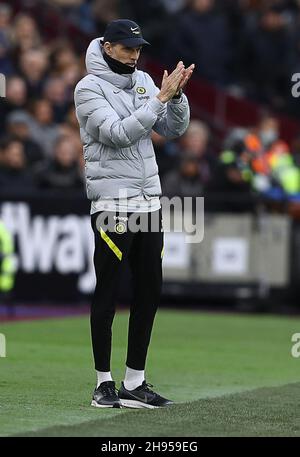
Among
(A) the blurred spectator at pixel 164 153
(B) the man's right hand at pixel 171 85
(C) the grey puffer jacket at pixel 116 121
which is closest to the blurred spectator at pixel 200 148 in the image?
(A) the blurred spectator at pixel 164 153

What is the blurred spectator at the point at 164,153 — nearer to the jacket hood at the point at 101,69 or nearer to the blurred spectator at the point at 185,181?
the blurred spectator at the point at 185,181

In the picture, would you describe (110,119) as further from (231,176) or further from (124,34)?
(231,176)

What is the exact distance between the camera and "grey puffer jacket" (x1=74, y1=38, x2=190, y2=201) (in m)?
7.74

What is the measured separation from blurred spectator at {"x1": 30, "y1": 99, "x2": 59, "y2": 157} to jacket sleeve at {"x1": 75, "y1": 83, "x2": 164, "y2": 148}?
9468 mm

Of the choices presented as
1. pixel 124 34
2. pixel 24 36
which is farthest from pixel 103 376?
pixel 24 36

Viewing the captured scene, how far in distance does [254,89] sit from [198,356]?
1101 centimetres

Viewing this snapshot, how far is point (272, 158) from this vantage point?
59.3 feet

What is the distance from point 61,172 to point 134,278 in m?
8.35

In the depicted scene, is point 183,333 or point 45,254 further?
point 45,254

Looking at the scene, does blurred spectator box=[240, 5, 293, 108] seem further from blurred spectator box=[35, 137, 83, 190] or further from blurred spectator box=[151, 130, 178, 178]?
blurred spectator box=[35, 137, 83, 190]

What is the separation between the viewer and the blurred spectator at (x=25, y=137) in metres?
16.5

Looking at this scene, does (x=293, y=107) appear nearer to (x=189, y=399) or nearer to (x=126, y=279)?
(x=126, y=279)

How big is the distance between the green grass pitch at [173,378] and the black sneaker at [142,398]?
0.14 meters
